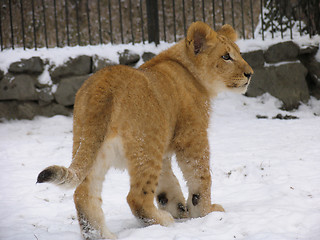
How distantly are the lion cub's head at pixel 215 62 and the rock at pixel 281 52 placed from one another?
433 cm

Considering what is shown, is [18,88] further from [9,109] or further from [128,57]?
[128,57]

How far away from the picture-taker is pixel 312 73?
7.97 metres

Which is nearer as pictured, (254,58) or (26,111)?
(26,111)

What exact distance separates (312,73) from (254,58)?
1298 mm

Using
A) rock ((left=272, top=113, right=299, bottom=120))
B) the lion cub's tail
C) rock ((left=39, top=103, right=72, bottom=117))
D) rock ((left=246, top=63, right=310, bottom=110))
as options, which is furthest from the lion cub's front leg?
rock ((left=246, top=63, right=310, bottom=110))

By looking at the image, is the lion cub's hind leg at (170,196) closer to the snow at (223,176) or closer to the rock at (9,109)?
the snow at (223,176)

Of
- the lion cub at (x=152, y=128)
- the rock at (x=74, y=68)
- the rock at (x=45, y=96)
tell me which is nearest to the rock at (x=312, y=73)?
the rock at (x=74, y=68)

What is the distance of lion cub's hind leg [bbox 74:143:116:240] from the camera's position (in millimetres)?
2797

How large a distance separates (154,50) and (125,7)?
6.84 meters

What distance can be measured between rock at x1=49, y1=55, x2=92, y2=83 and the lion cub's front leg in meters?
4.47

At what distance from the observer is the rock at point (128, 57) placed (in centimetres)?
738

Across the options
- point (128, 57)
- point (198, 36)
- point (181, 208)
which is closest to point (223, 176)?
point (181, 208)

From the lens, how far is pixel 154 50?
298 inches

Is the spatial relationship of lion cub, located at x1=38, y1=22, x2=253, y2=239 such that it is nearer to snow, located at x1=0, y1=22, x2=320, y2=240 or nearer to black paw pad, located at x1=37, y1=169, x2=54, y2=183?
black paw pad, located at x1=37, y1=169, x2=54, y2=183
